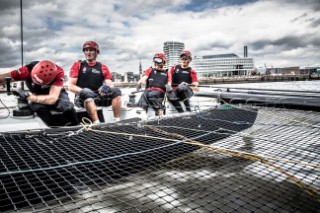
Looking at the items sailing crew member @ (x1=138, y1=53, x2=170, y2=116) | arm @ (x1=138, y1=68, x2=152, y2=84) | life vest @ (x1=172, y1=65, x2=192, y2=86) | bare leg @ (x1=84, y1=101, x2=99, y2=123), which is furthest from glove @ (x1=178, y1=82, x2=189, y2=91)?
bare leg @ (x1=84, y1=101, x2=99, y2=123)

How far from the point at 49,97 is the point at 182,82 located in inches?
117

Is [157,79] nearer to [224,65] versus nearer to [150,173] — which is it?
[150,173]

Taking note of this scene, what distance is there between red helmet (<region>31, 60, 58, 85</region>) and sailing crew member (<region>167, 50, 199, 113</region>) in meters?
2.53

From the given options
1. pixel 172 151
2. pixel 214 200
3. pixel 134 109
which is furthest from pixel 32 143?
pixel 134 109

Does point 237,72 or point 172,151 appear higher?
point 237,72

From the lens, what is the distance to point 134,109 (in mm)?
5258

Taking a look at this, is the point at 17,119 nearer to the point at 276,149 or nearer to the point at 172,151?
the point at 172,151

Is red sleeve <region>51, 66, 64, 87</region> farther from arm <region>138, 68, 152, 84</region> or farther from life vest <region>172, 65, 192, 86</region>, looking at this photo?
life vest <region>172, 65, 192, 86</region>

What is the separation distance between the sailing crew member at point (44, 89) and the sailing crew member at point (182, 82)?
2.34 m

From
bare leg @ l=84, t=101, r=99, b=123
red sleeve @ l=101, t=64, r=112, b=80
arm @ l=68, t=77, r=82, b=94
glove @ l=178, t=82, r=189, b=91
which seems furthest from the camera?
glove @ l=178, t=82, r=189, b=91

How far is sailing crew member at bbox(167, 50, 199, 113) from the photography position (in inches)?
214

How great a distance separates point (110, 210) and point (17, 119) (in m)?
2.54

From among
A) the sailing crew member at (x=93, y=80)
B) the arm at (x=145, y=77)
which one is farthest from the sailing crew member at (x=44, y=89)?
the arm at (x=145, y=77)

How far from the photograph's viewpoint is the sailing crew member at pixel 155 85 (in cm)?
512
